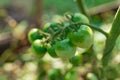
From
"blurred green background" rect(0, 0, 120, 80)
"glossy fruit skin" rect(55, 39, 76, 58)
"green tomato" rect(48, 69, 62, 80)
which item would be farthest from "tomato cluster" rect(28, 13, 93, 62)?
"blurred green background" rect(0, 0, 120, 80)

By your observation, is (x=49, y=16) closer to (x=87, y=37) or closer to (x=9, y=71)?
(x=9, y=71)

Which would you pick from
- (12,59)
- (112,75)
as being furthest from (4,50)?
(112,75)

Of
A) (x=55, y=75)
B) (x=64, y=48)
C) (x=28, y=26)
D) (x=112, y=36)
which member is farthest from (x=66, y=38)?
(x=28, y=26)

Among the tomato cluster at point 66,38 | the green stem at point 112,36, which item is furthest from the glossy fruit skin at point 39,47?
the green stem at point 112,36

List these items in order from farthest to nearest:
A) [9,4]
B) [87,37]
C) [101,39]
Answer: [9,4] → [101,39] → [87,37]

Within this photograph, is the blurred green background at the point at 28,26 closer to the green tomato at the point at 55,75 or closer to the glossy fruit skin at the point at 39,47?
the green tomato at the point at 55,75

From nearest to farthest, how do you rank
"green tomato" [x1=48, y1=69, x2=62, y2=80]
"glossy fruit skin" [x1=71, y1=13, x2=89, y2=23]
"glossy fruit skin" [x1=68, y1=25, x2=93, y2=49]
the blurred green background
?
"glossy fruit skin" [x1=68, y1=25, x2=93, y2=49] < "glossy fruit skin" [x1=71, y1=13, x2=89, y2=23] < "green tomato" [x1=48, y1=69, x2=62, y2=80] < the blurred green background

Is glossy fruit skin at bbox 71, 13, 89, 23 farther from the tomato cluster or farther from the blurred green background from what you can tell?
the blurred green background
